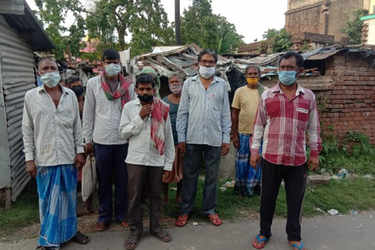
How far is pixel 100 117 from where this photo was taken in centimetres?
321

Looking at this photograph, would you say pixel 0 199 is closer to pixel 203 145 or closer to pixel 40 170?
pixel 40 170

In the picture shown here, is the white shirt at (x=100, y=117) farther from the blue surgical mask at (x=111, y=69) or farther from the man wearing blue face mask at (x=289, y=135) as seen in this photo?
the man wearing blue face mask at (x=289, y=135)

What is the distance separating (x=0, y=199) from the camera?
403cm

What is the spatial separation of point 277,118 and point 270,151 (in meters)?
0.34

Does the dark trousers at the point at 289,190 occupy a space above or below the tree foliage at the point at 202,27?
below

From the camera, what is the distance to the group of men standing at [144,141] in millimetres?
2848

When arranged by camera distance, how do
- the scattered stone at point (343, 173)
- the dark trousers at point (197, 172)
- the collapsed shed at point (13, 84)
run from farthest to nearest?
the scattered stone at point (343, 173) < the collapsed shed at point (13, 84) < the dark trousers at point (197, 172)

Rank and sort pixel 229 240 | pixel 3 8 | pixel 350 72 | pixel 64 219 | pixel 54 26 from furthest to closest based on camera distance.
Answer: pixel 54 26 → pixel 350 72 → pixel 3 8 → pixel 229 240 → pixel 64 219

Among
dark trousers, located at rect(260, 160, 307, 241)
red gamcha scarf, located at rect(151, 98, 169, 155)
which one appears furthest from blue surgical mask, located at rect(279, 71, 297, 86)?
→ red gamcha scarf, located at rect(151, 98, 169, 155)

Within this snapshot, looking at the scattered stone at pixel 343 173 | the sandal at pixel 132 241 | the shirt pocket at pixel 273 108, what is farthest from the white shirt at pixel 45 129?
the scattered stone at pixel 343 173

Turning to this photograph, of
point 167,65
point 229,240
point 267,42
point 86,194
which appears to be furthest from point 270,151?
point 267,42

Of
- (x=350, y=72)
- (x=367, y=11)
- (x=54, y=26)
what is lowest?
(x=350, y=72)

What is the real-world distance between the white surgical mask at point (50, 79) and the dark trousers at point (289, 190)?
2291 mm

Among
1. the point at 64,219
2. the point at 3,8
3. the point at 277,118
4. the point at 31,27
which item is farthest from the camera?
the point at 31,27
